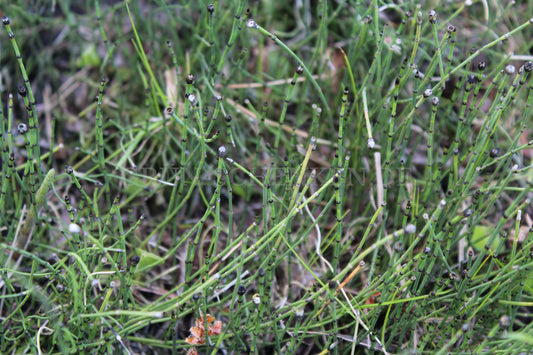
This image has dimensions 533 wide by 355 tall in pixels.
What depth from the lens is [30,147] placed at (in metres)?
1.18

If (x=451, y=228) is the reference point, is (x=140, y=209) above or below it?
below

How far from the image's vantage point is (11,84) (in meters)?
1.70

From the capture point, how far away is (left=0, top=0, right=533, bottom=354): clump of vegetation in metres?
1.12

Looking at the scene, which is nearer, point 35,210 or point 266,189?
point 266,189

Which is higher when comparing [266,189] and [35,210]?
[266,189]

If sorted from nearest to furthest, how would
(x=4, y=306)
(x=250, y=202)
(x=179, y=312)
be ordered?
(x=179, y=312)
(x=4, y=306)
(x=250, y=202)

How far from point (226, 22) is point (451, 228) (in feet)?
3.42

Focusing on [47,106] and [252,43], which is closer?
[47,106]

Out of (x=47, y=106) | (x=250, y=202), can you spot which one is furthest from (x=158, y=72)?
(x=250, y=202)

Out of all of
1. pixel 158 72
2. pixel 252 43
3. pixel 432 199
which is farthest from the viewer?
pixel 252 43

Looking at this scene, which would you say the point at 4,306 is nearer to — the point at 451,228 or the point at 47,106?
the point at 47,106

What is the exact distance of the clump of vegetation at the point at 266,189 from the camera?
1122 mm

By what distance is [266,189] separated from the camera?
3.77 feet

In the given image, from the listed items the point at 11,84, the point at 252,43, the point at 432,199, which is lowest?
the point at 432,199
